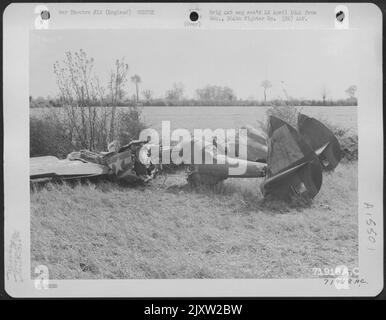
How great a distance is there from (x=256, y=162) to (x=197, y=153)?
1.16 ft

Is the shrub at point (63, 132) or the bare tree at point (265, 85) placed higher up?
the bare tree at point (265, 85)

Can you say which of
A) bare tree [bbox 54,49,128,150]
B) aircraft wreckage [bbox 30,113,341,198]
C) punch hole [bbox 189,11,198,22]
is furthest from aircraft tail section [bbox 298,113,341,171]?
bare tree [bbox 54,49,128,150]

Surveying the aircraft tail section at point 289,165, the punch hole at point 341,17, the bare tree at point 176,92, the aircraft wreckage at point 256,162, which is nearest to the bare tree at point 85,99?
the aircraft wreckage at point 256,162

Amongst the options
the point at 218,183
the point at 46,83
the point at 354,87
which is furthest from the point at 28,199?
the point at 354,87

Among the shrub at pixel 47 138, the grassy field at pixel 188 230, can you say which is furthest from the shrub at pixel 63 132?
the grassy field at pixel 188 230

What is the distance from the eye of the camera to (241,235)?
10.3 ft

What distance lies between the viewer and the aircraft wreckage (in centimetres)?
318

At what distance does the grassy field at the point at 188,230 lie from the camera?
3.12 meters

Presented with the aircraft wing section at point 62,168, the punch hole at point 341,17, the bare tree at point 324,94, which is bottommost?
the aircraft wing section at point 62,168

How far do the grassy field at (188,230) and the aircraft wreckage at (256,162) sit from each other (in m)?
0.06

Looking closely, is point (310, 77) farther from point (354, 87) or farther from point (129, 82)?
point (129, 82)

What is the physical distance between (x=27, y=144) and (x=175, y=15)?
1138mm

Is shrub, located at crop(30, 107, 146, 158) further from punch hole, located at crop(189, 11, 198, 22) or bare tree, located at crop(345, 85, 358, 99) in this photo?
bare tree, located at crop(345, 85, 358, 99)

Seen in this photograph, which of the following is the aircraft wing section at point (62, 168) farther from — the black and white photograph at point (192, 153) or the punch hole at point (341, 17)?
the punch hole at point (341, 17)
